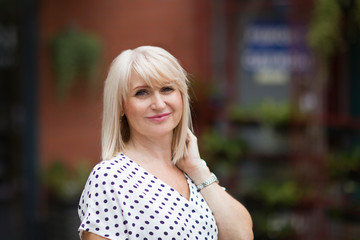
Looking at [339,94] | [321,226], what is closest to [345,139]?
[339,94]

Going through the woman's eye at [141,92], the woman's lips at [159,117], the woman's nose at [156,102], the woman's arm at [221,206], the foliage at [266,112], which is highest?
the woman's eye at [141,92]

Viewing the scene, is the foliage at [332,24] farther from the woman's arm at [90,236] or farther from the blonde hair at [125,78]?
the woman's arm at [90,236]

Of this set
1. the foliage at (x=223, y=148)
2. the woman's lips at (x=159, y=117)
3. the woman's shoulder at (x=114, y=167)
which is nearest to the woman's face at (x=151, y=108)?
the woman's lips at (x=159, y=117)

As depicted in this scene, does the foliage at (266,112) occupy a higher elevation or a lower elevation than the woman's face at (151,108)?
lower

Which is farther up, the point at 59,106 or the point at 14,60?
the point at 14,60

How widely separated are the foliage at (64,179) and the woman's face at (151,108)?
13.1ft

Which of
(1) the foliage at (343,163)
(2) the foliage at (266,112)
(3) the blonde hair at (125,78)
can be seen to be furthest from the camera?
(2) the foliage at (266,112)

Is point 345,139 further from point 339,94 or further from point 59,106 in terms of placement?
point 59,106

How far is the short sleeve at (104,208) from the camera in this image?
197 cm

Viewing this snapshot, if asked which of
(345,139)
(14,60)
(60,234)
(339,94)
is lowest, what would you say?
(60,234)

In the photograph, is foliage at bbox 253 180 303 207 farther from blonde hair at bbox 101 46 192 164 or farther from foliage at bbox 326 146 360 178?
blonde hair at bbox 101 46 192 164

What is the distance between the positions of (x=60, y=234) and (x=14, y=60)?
1785 mm

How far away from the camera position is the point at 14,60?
237 inches

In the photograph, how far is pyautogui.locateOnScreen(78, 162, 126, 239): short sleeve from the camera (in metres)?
1.97
